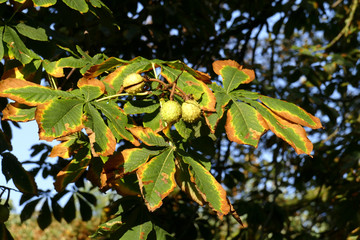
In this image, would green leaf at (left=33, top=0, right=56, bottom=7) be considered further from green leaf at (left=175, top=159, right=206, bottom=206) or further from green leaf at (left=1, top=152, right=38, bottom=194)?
green leaf at (left=1, top=152, right=38, bottom=194)

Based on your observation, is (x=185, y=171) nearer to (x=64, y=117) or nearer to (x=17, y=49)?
(x=64, y=117)

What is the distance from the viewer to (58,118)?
1.09m

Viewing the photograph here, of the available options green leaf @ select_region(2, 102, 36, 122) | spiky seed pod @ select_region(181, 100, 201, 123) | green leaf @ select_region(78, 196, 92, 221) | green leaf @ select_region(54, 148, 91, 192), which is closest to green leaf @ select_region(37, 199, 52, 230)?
green leaf @ select_region(78, 196, 92, 221)

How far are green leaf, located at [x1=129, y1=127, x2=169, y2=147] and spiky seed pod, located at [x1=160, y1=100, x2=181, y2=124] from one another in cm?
9

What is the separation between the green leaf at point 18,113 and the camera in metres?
1.24

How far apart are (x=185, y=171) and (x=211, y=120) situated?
177 mm

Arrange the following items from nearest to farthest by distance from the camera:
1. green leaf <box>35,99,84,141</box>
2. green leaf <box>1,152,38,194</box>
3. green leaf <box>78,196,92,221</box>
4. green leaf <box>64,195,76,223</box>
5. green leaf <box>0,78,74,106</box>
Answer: green leaf <box>35,99,84,141</box>
green leaf <box>0,78,74,106</box>
green leaf <box>1,152,38,194</box>
green leaf <box>64,195,76,223</box>
green leaf <box>78,196,92,221</box>

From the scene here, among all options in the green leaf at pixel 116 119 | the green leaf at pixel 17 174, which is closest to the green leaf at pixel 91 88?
the green leaf at pixel 116 119

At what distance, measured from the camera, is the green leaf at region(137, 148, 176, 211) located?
1.14 meters

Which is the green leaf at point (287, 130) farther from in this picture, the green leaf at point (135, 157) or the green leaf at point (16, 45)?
the green leaf at point (16, 45)

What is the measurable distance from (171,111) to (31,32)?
0.70 m

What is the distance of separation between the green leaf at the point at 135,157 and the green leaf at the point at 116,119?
0.03m

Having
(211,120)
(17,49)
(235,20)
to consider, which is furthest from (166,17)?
(211,120)

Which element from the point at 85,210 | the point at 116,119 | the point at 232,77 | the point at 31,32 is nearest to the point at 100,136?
the point at 116,119
